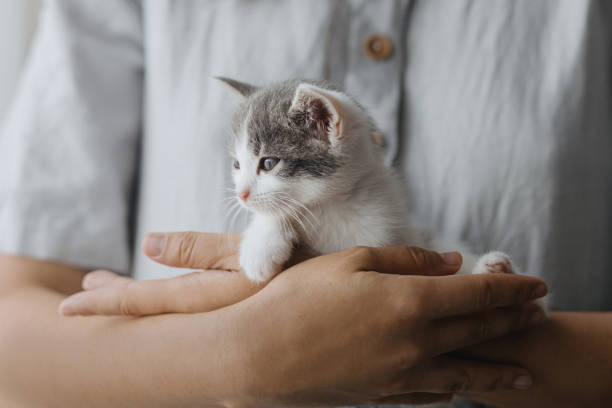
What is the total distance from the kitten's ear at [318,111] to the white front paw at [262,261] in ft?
0.58

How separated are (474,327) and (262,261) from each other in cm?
31

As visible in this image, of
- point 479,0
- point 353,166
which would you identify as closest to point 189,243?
point 353,166

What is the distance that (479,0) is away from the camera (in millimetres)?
883

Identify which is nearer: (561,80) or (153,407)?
(153,407)

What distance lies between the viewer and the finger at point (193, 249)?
73 cm

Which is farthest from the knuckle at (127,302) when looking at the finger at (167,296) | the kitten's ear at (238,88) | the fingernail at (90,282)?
the kitten's ear at (238,88)

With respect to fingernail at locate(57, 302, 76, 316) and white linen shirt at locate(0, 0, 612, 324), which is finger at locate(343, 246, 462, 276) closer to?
white linen shirt at locate(0, 0, 612, 324)

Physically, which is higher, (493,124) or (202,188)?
(493,124)

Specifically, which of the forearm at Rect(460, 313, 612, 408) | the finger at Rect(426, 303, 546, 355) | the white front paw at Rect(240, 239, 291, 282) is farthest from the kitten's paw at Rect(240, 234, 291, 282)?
the forearm at Rect(460, 313, 612, 408)

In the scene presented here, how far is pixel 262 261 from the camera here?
656 millimetres

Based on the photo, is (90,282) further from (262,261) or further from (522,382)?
(522,382)

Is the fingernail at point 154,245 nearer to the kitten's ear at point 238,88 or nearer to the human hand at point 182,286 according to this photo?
the human hand at point 182,286

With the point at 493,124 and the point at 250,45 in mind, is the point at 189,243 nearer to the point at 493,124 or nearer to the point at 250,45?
the point at 250,45

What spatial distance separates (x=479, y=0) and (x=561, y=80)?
21cm
